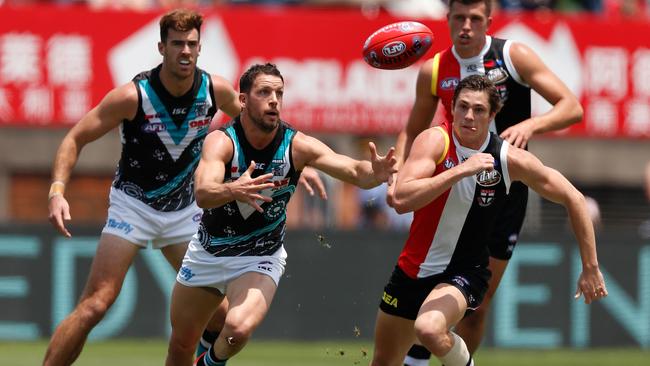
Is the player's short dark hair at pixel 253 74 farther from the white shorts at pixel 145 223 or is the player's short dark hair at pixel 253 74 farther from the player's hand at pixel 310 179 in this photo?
the white shorts at pixel 145 223

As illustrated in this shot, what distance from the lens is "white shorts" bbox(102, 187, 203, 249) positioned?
10.0 meters

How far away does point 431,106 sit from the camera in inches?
402

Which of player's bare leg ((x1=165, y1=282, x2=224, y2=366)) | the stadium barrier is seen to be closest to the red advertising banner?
the stadium barrier

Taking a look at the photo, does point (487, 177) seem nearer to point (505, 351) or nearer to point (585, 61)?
point (505, 351)

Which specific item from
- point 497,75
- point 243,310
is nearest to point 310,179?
point 243,310

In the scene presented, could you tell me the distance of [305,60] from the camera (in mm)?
19422

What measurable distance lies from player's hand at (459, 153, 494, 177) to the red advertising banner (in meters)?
9.96

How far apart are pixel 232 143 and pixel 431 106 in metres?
1.86

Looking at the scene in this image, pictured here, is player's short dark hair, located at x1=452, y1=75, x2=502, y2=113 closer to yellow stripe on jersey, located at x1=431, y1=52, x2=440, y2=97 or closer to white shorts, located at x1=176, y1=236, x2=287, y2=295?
yellow stripe on jersey, located at x1=431, y1=52, x2=440, y2=97

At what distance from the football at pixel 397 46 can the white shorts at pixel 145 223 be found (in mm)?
1847

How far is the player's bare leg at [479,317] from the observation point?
1016 centimetres

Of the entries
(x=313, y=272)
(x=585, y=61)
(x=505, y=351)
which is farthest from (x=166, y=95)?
(x=585, y=61)

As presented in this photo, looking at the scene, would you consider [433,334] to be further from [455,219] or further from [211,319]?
[211,319]

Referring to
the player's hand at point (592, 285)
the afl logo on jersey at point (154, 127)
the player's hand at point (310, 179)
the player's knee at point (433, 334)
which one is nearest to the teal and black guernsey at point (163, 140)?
the afl logo on jersey at point (154, 127)
